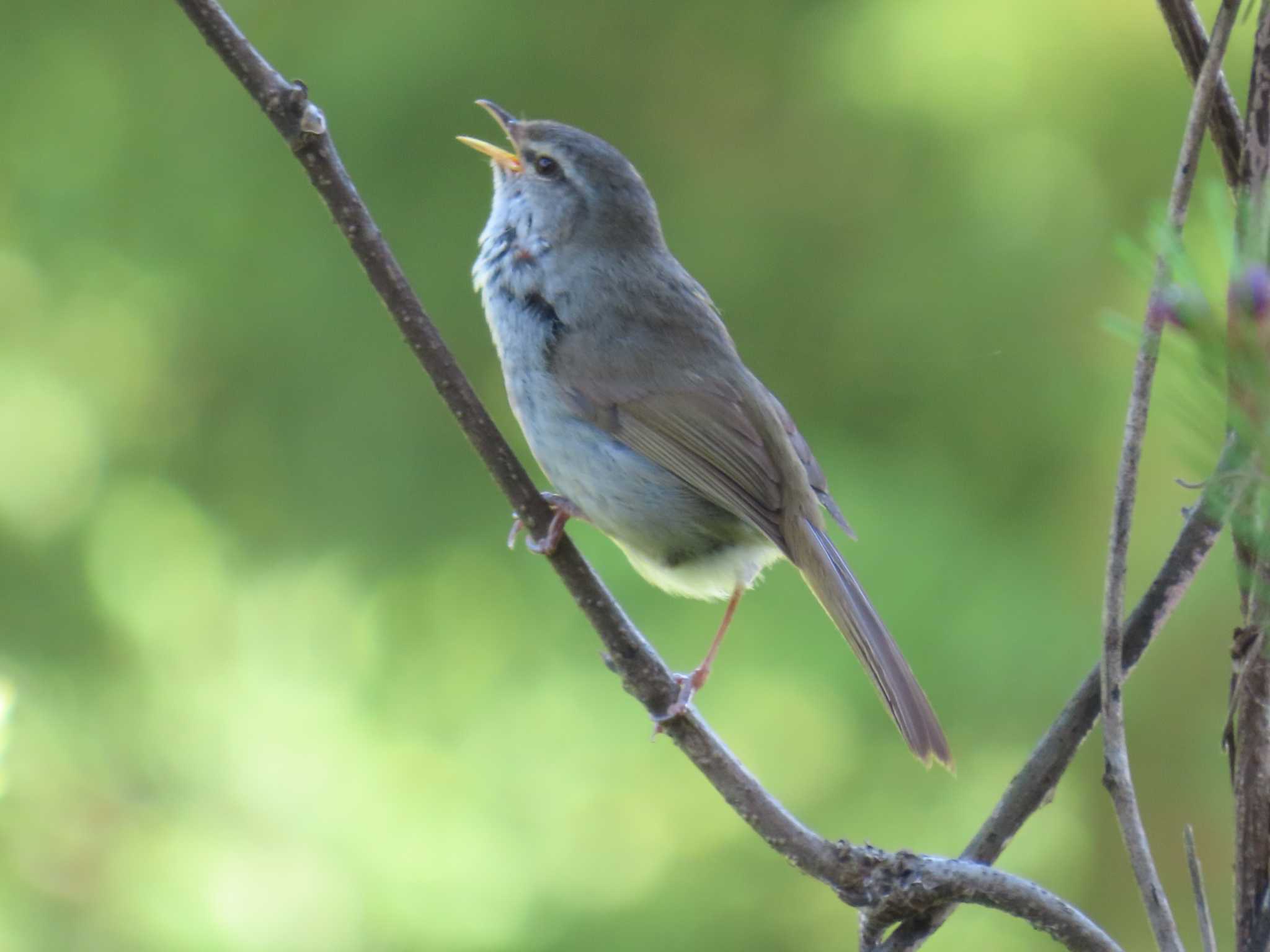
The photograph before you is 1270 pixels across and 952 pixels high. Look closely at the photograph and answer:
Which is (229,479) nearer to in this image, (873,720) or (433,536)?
(433,536)

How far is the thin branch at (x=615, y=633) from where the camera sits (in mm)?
1523

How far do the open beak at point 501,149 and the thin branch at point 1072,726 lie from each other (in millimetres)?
1917

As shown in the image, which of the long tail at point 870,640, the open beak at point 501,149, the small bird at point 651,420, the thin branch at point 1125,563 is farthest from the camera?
the open beak at point 501,149

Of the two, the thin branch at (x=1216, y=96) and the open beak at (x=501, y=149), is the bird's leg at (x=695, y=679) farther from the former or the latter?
the open beak at (x=501, y=149)

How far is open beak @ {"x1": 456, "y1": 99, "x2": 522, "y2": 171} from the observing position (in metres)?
3.10

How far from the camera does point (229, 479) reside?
13.1 feet

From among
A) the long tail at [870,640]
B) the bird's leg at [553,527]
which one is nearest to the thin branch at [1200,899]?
the long tail at [870,640]

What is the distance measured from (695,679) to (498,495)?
142 cm

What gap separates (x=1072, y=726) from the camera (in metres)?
1.59

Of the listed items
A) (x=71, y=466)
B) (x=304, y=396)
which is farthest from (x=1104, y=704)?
(x=71, y=466)

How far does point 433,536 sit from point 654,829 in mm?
1005

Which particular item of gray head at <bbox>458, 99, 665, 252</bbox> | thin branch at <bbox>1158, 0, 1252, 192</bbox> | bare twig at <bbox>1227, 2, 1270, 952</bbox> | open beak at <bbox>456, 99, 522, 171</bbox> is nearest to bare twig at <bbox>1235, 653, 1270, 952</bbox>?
Answer: bare twig at <bbox>1227, 2, 1270, 952</bbox>

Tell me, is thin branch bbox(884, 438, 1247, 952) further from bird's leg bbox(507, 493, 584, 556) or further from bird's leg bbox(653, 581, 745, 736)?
bird's leg bbox(507, 493, 584, 556)

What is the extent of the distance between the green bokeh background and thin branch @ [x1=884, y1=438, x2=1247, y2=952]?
5.85 feet
